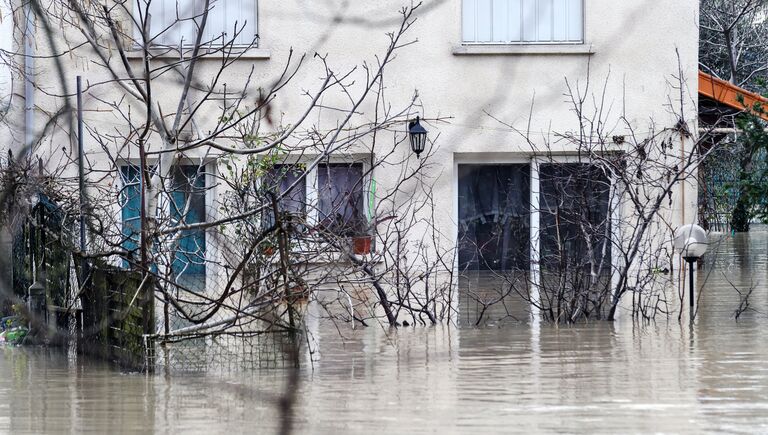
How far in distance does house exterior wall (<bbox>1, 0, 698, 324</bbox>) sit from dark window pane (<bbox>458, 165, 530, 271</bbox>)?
47cm

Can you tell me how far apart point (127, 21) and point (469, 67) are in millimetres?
4140

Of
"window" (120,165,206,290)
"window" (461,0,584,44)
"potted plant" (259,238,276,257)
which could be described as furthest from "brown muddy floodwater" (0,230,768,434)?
"window" (461,0,584,44)

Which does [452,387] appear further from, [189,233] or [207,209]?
[207,209]

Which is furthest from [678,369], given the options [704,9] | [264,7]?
[704,9]

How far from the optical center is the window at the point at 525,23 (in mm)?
14781

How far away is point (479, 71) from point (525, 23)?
85 centimetres

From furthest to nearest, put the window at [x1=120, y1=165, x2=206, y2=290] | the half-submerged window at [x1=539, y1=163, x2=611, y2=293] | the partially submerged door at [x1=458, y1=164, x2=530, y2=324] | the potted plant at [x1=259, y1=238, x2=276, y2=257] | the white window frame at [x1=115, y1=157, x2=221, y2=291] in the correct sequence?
the partially submerged door at [x1=458, y1=164, x2=530, y2=324] < the half-submerged window at [x1=539, y1=163, x2=611, y2=293] < the white window frame at [x1=115, y1=157, x2=221, y2=291] < the window at [x1=120, y1=165, x2=206, y2=290] < the potted plant at [x1=259, y1=238, x2=276, y2=257]

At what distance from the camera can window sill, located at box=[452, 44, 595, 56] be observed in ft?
47.9

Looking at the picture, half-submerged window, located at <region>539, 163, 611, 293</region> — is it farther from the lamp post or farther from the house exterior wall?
the house exterior wall

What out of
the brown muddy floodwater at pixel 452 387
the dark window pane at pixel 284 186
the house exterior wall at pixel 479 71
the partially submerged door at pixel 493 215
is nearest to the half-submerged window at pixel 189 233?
the house exterior wall at pixel 479 71

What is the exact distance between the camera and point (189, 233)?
11344 mm

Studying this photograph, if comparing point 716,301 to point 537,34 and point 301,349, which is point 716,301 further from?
point 301,349

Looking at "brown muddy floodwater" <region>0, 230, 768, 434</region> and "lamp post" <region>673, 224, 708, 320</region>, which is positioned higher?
"lamp post" <region>673, 224, 708, 320</region>

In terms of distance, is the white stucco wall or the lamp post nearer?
the lamp post
